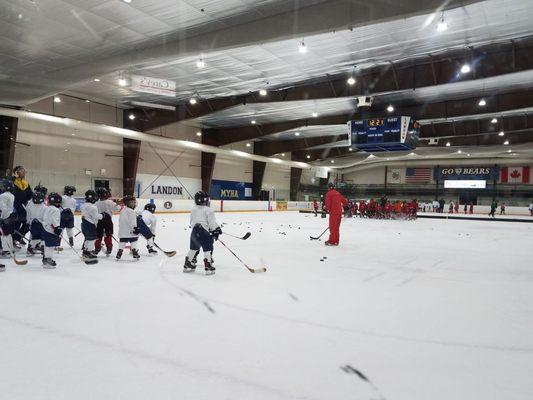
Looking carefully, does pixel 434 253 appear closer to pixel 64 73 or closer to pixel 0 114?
pixel 64 73

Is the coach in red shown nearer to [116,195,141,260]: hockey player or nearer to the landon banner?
[116,195,141,260]: hockey player

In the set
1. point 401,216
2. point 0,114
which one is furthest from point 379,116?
point 0,114

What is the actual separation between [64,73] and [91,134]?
29.4 feet

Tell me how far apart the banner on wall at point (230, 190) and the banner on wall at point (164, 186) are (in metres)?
1.64

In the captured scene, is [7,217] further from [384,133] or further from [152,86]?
[384,133]

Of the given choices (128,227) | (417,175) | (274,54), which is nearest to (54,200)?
(128,227)

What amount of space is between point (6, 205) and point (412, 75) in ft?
39.9

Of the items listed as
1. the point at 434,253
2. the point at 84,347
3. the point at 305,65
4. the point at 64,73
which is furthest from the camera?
the point at 305,65

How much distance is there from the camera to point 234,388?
1.97 meters

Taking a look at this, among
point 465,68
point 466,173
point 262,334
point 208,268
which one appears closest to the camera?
point 262,334

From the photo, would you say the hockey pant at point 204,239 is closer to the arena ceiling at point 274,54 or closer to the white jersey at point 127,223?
the white jersey at point 127,223

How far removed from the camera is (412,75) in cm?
1262

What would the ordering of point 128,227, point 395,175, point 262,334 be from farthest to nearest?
point 395,175 → point 128,227 → point 262,334

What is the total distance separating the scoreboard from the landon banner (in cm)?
2078
